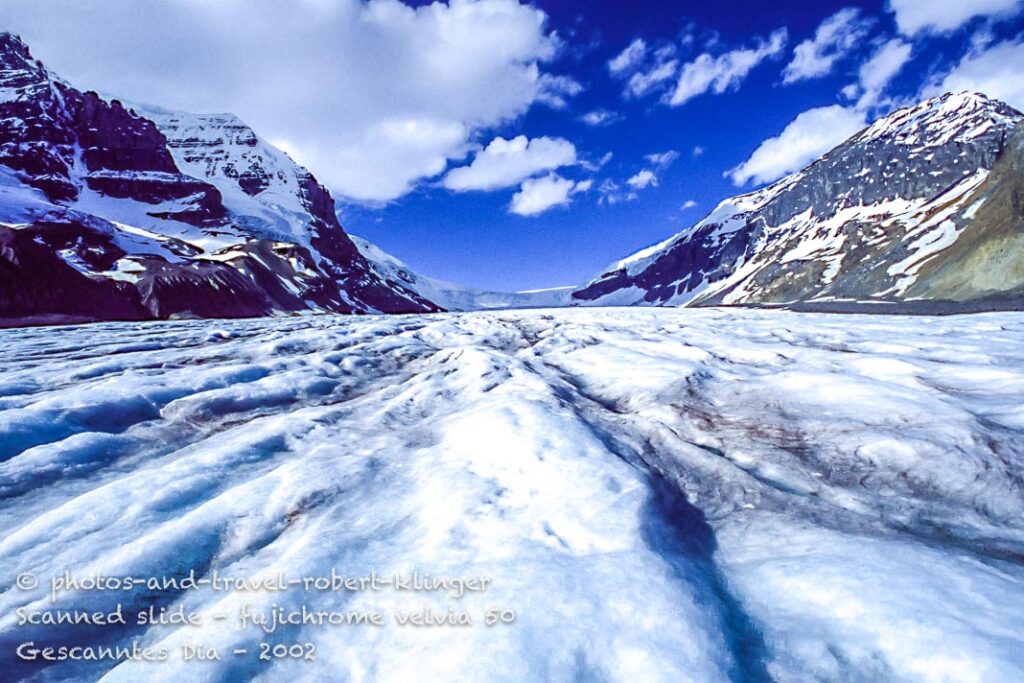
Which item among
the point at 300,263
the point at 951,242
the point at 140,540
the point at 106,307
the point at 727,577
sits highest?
the point at 300,263

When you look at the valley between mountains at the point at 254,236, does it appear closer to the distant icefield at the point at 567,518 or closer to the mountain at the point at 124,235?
the mountain at the point at 124,235

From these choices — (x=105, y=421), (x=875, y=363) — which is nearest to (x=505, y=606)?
(x=105, y=421)

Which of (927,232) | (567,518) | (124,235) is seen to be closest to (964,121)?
(927,232)

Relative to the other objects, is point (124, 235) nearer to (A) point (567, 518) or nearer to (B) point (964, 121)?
(A) point (567, 518)

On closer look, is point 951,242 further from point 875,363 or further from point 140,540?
point 140,540

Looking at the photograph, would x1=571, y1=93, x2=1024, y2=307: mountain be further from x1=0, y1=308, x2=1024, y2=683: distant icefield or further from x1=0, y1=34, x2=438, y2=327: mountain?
x1=0, y1=34, x2=438, y2=327: mountain

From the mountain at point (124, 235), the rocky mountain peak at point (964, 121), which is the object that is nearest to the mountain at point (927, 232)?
the rocky mountain peak at point (964, 121)
